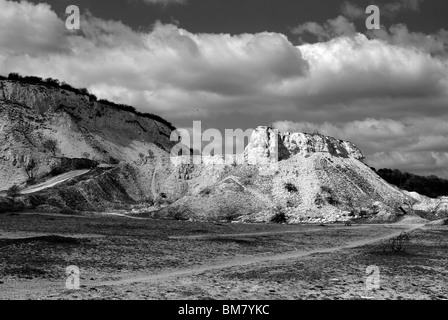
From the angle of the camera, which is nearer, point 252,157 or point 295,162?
point 295,162

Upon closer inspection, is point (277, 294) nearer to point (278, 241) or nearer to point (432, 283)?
point (432, 283)

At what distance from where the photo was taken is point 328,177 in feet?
218

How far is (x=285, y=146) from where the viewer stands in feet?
281

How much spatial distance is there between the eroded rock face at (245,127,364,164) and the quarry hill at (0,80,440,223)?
0.65 feet

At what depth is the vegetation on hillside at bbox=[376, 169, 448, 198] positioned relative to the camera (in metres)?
111

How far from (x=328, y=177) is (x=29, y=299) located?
58717 mm

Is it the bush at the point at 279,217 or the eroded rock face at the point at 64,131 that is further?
the eroded rock face at the point at 64,131

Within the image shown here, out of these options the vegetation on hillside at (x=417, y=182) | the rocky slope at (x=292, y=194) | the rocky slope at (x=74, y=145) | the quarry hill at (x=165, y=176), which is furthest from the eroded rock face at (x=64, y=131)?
the vegetation on hillside at (x=417, y=182)

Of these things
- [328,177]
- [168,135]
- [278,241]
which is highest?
[168,135]

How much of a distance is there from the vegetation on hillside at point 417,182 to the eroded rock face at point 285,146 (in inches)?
1170

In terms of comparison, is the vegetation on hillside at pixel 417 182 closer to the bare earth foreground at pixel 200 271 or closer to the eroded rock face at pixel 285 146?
the eroded rock face at pixel 285 146

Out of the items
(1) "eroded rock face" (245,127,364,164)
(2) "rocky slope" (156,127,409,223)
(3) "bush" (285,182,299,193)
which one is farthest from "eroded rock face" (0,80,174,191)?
(3) "bush" (285,182,299,193)

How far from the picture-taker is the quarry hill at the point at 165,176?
2352 inches
